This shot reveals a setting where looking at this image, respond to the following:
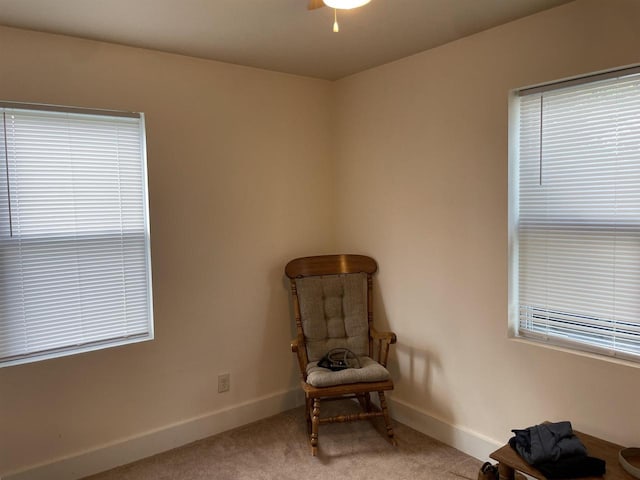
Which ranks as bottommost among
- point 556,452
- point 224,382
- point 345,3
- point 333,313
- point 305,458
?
point 305,458

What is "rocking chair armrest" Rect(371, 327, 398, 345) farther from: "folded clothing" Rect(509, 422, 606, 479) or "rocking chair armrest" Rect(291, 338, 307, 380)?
"folded clothing" Rect(509, 422, 606, 479)

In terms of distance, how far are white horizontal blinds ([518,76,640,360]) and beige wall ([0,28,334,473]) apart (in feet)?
5.04

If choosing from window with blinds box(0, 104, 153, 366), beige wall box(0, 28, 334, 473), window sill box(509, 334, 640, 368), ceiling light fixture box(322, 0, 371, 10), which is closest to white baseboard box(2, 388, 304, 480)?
beige wall box(0, 28, 334, 473)

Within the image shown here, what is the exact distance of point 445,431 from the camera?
276 centimetres

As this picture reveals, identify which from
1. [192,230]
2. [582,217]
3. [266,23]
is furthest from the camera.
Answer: [192,230]

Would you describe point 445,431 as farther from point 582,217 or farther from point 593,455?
point 582,217

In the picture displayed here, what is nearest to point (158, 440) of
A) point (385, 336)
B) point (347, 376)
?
point (347, 376)

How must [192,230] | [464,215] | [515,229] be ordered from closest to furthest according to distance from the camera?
1. [515,229]
2. [464,215]
3. [192,230]

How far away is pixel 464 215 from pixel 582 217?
0.61m

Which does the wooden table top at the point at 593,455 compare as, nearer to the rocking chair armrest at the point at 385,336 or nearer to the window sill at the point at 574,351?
the window sill at the point at 574,351

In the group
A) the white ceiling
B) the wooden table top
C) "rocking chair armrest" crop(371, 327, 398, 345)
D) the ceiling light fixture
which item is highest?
the white ceiling

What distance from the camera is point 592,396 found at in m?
2.10

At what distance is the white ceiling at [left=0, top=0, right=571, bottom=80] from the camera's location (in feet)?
6.73

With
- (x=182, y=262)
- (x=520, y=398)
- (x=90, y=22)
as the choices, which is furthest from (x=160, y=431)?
(x=90, y=22)
